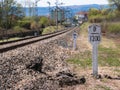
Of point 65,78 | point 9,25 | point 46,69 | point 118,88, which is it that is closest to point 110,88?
point 118,88

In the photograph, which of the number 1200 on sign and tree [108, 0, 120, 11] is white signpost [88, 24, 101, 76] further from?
tree [108, 0, 120, 11]

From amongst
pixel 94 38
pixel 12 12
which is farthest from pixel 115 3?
pixel 94 38

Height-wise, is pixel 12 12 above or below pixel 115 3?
below

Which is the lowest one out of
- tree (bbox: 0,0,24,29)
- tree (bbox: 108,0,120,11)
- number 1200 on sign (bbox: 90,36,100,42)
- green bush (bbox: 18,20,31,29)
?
green bush (bbox: 18,20,31,29)

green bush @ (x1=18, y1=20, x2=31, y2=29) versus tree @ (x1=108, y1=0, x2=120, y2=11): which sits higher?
tree @ (x1=108, y1=0, x2=120, y2=11)

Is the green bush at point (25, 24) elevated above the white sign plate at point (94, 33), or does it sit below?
below

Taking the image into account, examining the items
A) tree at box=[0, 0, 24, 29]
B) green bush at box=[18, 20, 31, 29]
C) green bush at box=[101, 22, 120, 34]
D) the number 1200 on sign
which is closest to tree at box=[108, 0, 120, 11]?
green bush at box=[101, 22, 120, 34]

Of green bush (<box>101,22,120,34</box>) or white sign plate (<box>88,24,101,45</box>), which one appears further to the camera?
green bush (<box>101,22,120,34</box>)

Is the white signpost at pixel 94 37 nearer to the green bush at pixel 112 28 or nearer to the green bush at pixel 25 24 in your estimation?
the green bush at pixel 112 28

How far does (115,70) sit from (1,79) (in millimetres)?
5406

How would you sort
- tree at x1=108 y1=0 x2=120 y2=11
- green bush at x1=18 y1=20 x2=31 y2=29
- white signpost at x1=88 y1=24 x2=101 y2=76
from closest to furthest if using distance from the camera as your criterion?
1. white signpost at x1=88 y1=24 x2=101 y2=76
2. tree at x1=108 y1=0 x2=120 y2=11
3. green bush at x1=18 y1=20 x2=31 y2=29

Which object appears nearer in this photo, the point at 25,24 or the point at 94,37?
the point at 94,37

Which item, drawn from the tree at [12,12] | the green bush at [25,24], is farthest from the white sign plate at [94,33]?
the green bush at [25,24]

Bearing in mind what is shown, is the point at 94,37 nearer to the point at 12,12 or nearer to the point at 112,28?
the point at 112,28
